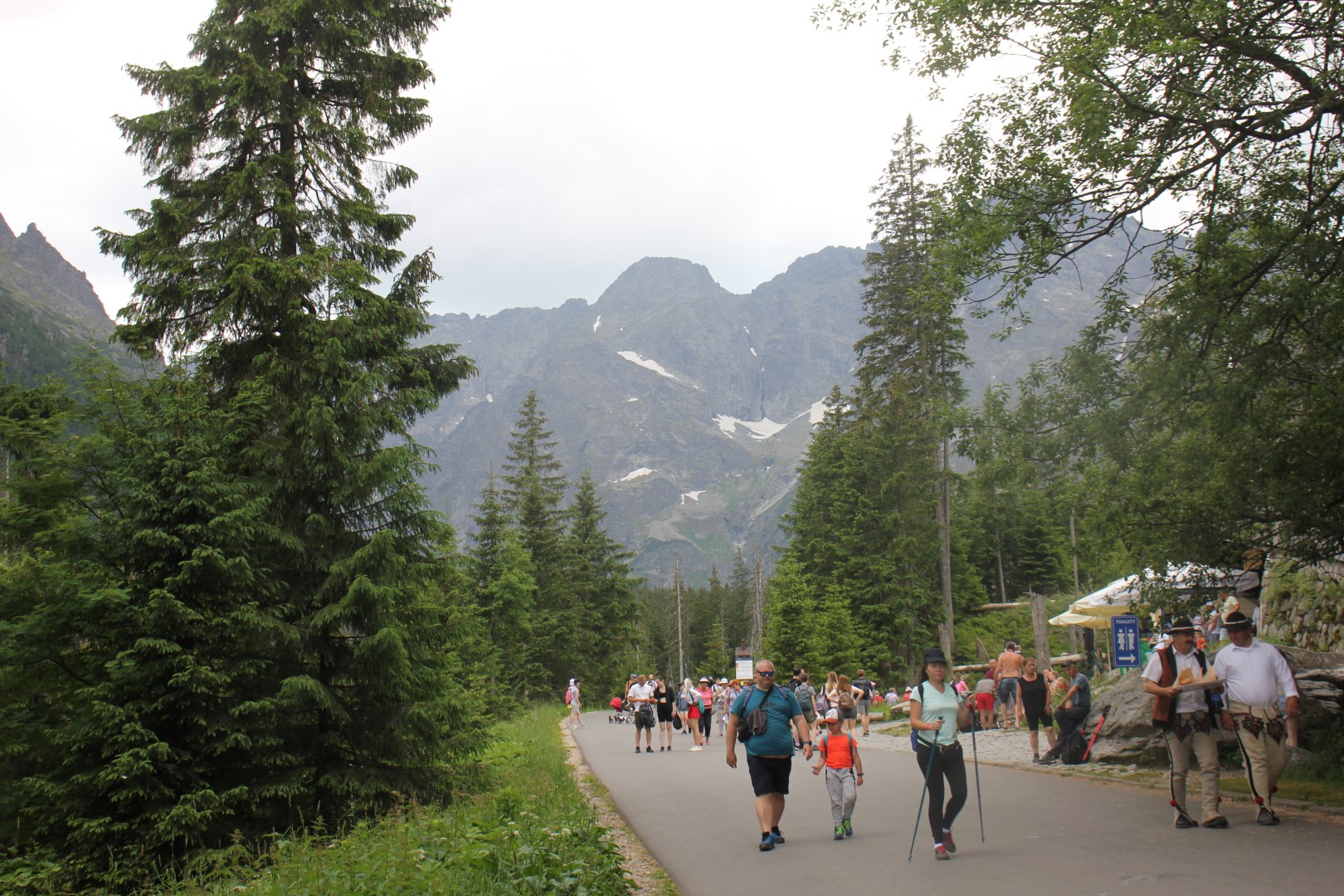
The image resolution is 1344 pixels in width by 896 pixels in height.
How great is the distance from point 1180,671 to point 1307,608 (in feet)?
30.7

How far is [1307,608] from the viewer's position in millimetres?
16031

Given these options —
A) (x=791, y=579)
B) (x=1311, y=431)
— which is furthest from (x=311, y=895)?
(x=791, y=579)

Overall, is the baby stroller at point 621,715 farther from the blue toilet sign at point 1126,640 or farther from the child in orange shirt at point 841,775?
the child in orange shirt at point 841,775

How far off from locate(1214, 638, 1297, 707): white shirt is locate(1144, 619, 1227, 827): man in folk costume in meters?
0.22

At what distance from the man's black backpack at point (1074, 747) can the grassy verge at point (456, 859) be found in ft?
24.5

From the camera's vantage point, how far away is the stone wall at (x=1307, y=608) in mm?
14852

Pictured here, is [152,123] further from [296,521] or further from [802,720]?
[802,720]

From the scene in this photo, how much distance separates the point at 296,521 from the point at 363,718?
2.72 m

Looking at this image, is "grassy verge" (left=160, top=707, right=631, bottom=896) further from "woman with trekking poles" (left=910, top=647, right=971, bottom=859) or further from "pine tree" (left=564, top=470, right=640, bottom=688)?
"pine tree" (left=564, top=470, right=640, bottom=688)

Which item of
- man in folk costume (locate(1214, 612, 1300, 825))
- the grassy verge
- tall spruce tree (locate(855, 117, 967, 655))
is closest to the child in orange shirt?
the grassy verge

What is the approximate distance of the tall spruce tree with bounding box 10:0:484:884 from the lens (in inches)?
424

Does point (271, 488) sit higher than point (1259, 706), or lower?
higher

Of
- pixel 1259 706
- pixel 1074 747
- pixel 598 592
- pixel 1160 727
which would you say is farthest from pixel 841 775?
A: pixel 598 592

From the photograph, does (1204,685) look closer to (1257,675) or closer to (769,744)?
(1257,675)
